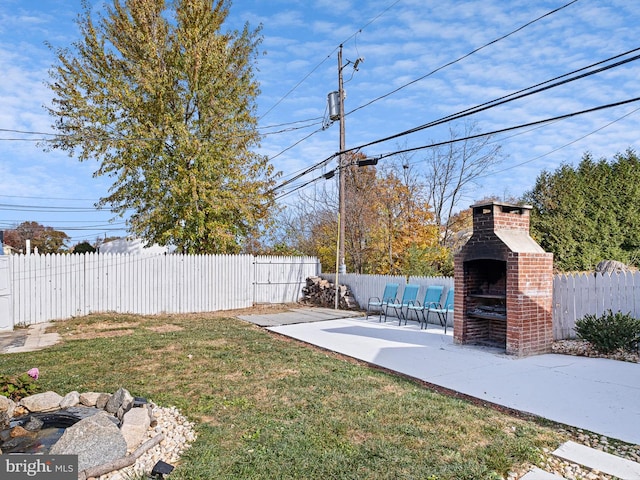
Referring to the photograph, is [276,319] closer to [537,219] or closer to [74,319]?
[74,319]

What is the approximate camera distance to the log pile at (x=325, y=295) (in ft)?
44.2

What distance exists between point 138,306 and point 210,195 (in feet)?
14.2

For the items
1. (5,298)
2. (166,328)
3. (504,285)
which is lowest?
(166,328)

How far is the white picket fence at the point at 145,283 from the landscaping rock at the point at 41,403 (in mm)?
6956

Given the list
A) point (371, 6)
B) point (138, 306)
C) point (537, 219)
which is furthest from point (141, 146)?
point (537, 219)

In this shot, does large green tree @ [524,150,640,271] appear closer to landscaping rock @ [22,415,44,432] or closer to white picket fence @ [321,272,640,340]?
white picket fence @ [321,272,640,340]

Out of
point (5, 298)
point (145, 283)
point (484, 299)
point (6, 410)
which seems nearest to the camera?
point (6, 410)

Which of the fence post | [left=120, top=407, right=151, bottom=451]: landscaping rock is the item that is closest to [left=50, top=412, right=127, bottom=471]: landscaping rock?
[left=120, top=407, right=151, bottom=451]: landscaping rock

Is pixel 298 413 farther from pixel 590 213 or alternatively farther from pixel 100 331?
pixel 590 213

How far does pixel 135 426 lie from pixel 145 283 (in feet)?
31.1

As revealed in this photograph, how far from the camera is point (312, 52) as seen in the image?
1177 cm

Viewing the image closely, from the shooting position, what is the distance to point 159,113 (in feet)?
45.4

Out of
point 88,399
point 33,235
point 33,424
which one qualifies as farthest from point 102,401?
point 33,235

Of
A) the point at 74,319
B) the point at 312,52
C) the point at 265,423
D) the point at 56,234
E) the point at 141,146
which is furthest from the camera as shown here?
the point at 56,234
